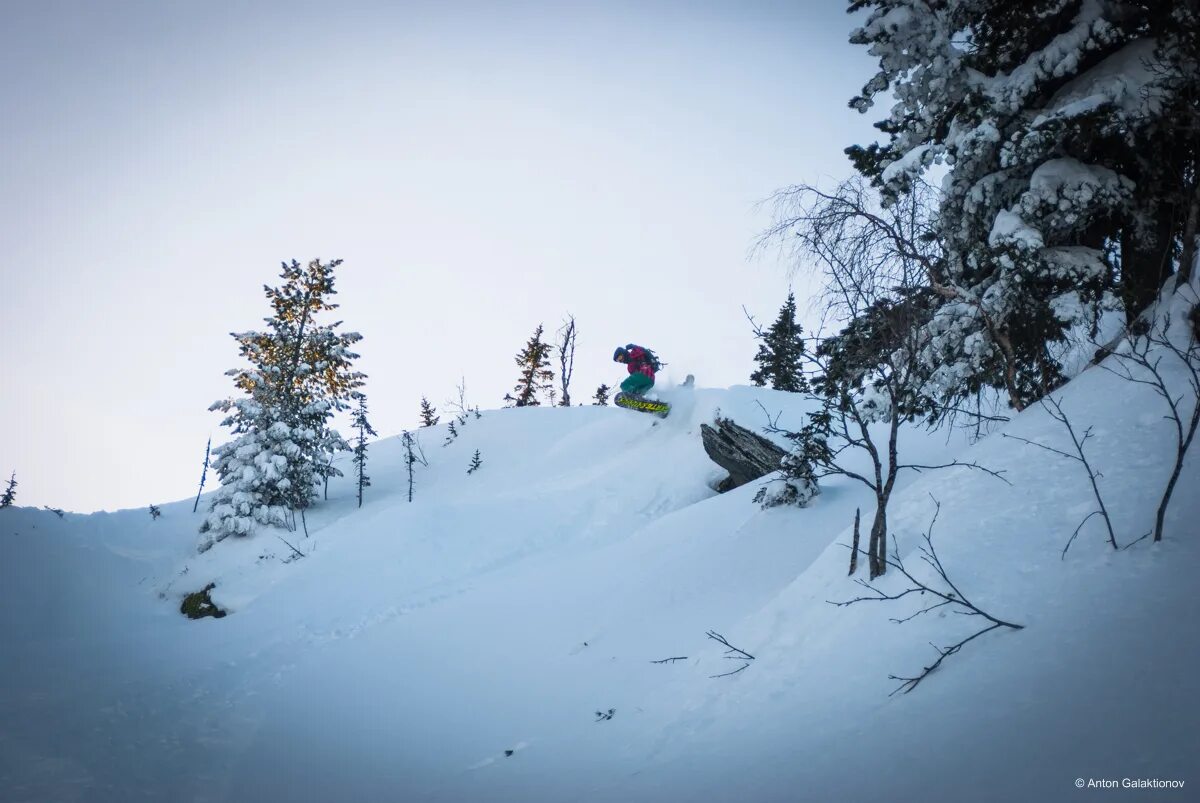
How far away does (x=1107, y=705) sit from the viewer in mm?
2893

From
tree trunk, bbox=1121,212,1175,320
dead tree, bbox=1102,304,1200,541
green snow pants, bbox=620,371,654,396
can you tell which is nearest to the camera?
dead tree, bbox=1102,304,1200,541

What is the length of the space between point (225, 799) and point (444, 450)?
21.2 meters

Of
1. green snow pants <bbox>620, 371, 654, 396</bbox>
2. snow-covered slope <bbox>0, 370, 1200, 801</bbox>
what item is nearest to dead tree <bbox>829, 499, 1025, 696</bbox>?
snow-covered slope <bbox>0, 370, 1200, 801</bbox>

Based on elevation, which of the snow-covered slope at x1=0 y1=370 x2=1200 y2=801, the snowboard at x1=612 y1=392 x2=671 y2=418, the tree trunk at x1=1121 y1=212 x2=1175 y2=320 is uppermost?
the snowboard at x1=612 y1=392 x2=671 y2=418

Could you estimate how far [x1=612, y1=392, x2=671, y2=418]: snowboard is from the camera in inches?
948

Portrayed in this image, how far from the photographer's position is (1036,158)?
21.3 ft

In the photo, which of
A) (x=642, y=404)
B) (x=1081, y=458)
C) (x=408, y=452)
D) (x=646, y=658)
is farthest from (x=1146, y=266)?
(x=408, y=452)

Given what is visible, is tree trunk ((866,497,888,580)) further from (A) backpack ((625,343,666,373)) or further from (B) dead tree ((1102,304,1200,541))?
(A) backpack ((625,343,666,373))

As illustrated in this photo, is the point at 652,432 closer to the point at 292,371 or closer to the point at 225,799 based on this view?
the point at 292,371

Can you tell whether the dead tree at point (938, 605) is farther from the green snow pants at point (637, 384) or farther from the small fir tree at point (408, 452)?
the small fir tree at point (408, 452)

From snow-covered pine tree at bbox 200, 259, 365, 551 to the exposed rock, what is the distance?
46.2 ft

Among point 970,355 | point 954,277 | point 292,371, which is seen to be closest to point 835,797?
point 970,355

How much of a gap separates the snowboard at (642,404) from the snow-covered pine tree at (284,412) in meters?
11.1

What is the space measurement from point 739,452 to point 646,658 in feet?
32.1
